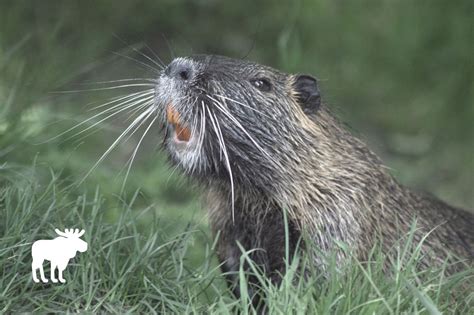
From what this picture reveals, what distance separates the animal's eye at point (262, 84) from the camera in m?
4.91

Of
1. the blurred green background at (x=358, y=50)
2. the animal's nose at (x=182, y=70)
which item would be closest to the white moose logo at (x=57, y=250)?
the animal's nose at (x=182, y=70)

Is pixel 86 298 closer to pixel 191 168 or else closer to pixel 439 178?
pixel 191 168

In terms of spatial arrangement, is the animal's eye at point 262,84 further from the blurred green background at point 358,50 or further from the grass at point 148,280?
the blurred green background at point 358,50

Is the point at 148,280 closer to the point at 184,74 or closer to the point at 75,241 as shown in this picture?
the point at 75,241

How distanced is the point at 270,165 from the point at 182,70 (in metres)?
0.55

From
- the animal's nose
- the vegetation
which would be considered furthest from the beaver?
the vegetation

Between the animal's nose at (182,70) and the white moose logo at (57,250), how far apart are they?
2.83 ft

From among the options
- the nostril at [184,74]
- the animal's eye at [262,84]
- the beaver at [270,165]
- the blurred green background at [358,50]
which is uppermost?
the blurred green background at [358,50]

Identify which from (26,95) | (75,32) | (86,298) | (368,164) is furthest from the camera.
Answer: (75,32)

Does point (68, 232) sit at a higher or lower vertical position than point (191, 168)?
lower

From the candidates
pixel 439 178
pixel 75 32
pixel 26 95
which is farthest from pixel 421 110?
pixel 26 95

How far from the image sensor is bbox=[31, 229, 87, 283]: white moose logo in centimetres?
406

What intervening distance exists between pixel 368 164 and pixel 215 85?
2.81ft

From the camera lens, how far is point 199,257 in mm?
6082
